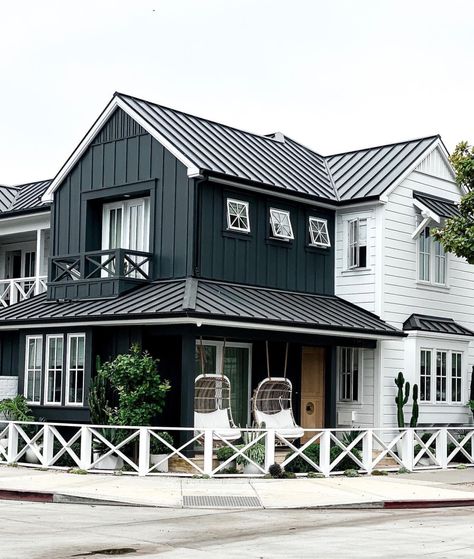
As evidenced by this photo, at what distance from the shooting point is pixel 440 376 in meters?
24.0

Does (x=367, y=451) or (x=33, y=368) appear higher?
(x=33, y=368)

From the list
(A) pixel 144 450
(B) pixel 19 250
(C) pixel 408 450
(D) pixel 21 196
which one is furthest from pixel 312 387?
(D) pixel 21 196

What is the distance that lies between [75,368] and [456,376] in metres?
9.00

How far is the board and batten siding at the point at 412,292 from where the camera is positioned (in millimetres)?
23109

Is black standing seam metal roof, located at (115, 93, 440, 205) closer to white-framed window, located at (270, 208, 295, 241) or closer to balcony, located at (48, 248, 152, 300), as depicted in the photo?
white-framed window, located at (270, 208, 295, 241)

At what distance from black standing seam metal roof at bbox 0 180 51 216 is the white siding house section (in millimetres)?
7746

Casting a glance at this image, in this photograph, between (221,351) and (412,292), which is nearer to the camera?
(221,351)

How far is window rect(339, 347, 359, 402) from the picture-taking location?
2328 centimetres

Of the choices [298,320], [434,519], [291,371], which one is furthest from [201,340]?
[434,519]

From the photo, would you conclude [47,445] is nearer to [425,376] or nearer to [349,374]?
[349,374]

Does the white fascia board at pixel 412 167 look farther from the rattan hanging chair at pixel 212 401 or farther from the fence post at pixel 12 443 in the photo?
the fence post at pixel 12 443

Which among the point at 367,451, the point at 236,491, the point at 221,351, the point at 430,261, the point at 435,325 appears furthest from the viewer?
the point at 430,261

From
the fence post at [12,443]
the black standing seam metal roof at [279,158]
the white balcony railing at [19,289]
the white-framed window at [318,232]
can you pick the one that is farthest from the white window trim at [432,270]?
the fence post at [12,443]

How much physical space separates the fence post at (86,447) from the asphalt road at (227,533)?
11.3 ft
